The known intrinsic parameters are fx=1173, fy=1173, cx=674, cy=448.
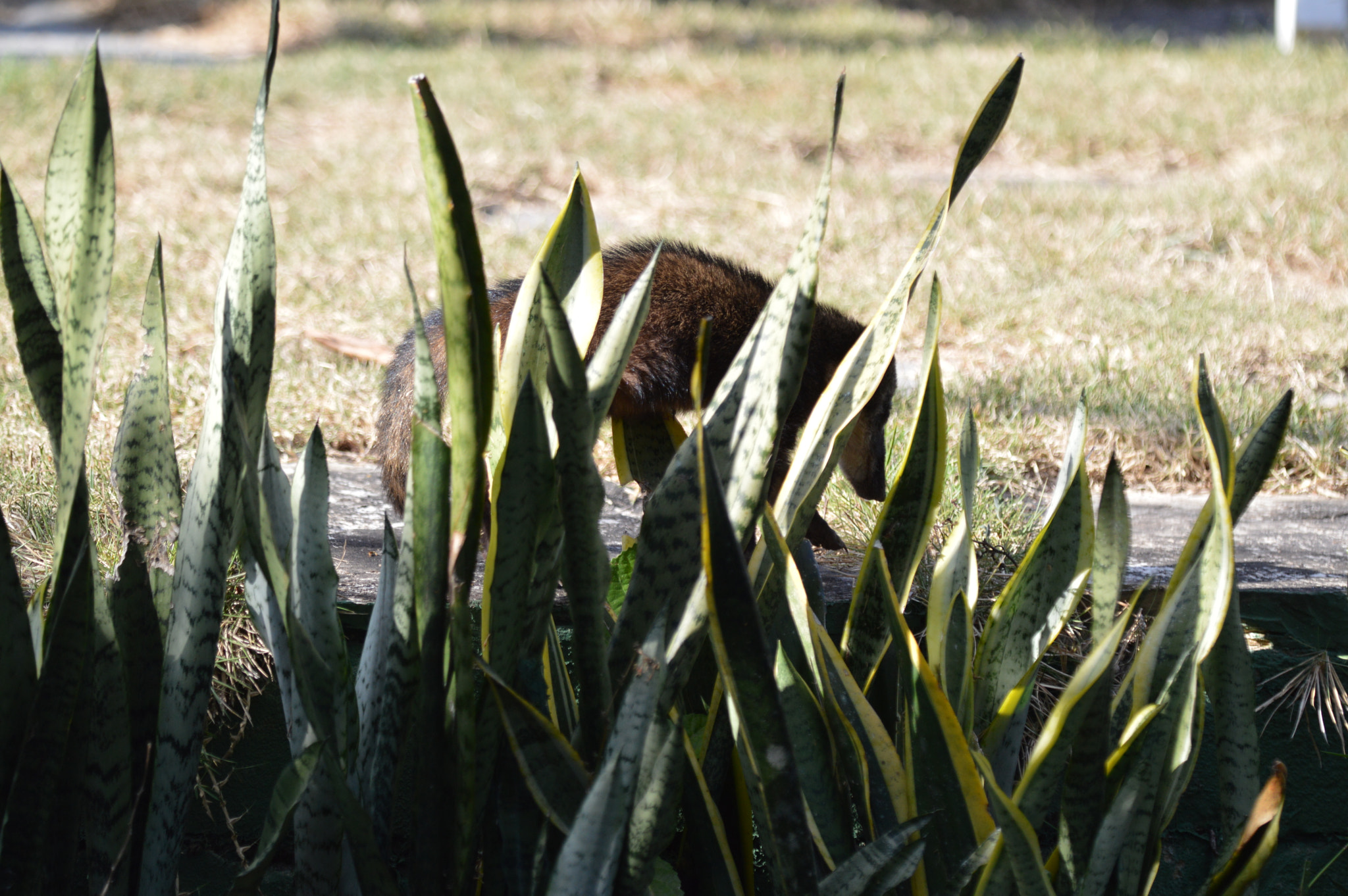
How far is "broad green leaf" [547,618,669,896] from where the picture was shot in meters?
1.08

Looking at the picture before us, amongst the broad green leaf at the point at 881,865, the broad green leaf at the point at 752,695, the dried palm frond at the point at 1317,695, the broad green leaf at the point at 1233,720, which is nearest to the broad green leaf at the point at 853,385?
the broad green leaf at the point at 752,695

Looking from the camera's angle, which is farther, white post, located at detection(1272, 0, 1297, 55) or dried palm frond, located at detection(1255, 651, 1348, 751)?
white post, located at detection(1272, 0, 1297, 55)

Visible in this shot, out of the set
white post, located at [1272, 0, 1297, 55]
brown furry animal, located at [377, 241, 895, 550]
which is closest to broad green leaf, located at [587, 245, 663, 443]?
brown furry animal, located at [377, 241, 895, 550]

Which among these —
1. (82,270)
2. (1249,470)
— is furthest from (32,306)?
(1249,470)

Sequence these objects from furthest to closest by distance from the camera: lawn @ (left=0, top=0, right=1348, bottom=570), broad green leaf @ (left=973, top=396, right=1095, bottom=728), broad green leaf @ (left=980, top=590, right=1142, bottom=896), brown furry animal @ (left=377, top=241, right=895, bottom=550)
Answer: lawn @ (left=0, top=0, right=1348, bottom=570)
brown furry animal @ (left=377, top=241, right=895, bottom=550)
broad green leaf @ (left=973, top=396, right=1095, bottom=728)
broad green leaf @ (left=980, top=590, right=1142, bottom=896)

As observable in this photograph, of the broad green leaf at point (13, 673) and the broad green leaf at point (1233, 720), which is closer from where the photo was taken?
the broad green leaf at point (13, 673)

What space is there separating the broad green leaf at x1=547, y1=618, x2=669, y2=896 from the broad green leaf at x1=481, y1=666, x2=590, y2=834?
6 cm

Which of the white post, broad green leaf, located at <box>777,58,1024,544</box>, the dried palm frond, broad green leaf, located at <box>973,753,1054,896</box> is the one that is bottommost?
the dried palm frond

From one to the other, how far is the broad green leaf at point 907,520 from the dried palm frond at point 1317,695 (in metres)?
0.81

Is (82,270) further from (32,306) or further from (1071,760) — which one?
(1071,760)

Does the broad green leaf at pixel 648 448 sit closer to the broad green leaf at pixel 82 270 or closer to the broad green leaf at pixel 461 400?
the broad green leaf at pixel 461 400

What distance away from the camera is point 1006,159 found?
6270 millimetres

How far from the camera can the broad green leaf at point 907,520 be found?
137cm

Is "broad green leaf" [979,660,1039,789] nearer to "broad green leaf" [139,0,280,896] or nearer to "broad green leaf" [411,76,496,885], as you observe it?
"broad green leaf" [411,76,496,885]
